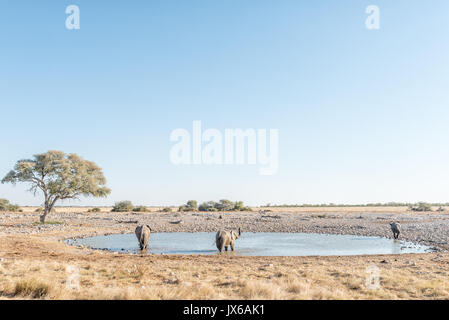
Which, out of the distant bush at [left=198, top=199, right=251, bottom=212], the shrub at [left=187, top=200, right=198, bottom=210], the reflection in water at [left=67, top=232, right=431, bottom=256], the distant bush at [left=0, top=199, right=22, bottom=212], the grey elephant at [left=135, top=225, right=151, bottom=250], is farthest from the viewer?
the shrub at [left=187, top=200, right=198, bottom=210]

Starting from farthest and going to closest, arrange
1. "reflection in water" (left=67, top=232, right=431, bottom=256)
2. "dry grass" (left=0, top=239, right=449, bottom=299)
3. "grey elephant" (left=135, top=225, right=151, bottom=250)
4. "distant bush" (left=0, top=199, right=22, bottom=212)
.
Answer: "distant bush" (left=0, top=199, right=22, bottom=212) → "grey elephant" (left=135, top=225, right=151, bottom=250) → "reflection in water" (left=67, top=232, right=431, bottom=256) → "dry grass" (left=0, top=239, right=449, bottom=299)

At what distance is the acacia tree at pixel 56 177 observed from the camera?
1474 inches

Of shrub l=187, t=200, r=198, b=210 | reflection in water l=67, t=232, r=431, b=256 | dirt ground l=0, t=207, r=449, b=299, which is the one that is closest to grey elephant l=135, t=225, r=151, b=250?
reflection in water l=67, t=232, r=431, b=256

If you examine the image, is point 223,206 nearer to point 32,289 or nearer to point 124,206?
point 124,206

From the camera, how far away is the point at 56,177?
38.8 m

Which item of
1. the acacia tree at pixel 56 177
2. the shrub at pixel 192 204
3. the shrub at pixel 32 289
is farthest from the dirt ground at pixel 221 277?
the shrub at pixel 192 204

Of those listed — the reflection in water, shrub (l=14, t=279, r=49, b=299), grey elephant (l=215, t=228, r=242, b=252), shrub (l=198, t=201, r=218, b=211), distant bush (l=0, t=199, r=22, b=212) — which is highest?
shrub (l=14, t=279, r=49, b=299)

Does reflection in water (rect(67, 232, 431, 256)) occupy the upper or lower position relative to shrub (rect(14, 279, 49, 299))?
lower

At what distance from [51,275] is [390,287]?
1089 cm

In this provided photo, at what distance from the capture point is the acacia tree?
1474 inches

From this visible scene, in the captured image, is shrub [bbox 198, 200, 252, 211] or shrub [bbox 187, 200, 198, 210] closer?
shrub [bbox 198, 200, 252, 211]

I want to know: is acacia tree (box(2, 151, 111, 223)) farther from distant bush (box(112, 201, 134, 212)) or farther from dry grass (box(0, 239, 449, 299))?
distant bush (box(112, 201, 134, 212))
